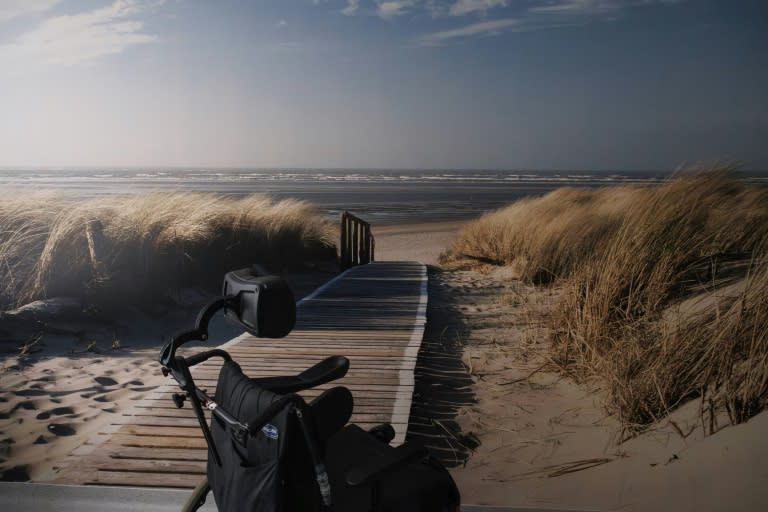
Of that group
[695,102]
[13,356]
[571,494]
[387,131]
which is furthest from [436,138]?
[13,356]

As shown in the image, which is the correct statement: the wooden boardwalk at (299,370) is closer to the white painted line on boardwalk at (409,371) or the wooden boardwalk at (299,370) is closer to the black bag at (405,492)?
the white painted line on boardwalk at (409,371)

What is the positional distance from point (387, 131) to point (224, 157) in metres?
0.86

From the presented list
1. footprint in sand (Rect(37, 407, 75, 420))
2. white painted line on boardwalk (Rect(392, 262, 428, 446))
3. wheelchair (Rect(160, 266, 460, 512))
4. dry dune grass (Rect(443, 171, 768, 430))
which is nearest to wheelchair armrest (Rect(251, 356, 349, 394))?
wheelchair (Rect(160, 266, 460, 512))

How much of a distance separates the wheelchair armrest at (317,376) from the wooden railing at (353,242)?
228 inches

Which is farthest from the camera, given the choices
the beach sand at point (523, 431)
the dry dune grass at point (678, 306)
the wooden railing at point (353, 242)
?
the wooden railing at point (353, 242)

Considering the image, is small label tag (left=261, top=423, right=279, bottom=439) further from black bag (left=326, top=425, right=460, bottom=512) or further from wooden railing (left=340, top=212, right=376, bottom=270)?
wooden railing (left=340, top=212, right=376, bottom=270)

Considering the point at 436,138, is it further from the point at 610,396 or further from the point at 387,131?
the point at 610,396

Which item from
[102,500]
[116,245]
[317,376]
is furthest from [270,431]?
[116,245]

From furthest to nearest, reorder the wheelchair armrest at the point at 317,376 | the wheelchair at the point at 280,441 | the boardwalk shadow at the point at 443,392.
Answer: the boardwalk shadow at the point at 443,392
the wheelchair armrest at the point at 317,376
the wheelchair at the point at 280,441

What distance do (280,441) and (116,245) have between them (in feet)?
13.1

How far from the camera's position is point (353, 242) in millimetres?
7668

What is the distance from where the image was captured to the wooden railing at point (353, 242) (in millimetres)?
6930

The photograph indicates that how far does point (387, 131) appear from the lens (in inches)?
119

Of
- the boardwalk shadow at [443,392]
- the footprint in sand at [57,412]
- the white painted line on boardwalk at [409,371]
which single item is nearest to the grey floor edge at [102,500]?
the white painted line on boardwalk at [409,371]
